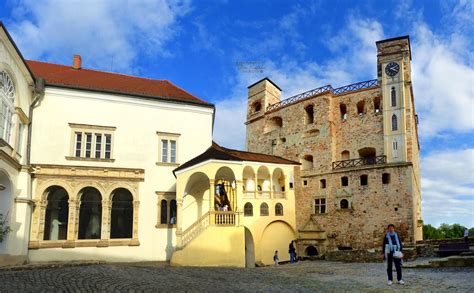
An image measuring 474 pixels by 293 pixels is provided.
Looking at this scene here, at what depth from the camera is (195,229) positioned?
64.8ft

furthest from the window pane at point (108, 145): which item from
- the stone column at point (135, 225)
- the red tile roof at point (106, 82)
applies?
the stone column at point (135, 225)

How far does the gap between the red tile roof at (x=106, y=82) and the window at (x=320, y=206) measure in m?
13.8

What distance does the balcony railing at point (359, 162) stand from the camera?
3038 cm

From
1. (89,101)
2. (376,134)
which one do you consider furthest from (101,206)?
(376,134)

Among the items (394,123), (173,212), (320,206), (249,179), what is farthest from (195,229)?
(394,123)

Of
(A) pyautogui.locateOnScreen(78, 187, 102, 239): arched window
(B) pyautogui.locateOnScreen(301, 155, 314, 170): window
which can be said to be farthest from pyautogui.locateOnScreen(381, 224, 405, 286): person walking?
(B) pyautogui.locateOnScreen(301, 155, 314, 170): window

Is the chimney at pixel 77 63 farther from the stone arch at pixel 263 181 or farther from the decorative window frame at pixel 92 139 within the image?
the stone arch at pixel 263 181

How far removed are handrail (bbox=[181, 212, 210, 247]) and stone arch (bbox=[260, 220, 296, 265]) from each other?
813cm

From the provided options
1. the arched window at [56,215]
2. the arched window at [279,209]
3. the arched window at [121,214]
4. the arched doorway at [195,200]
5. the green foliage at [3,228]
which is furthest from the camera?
the arched window at [279,209]

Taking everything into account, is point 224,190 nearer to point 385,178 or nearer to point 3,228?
point 3,228

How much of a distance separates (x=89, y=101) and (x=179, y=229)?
351 inches

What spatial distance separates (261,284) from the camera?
11.1 metres

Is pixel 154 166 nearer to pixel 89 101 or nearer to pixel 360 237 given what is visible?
pixel 89 101

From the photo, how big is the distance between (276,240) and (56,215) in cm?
1475
